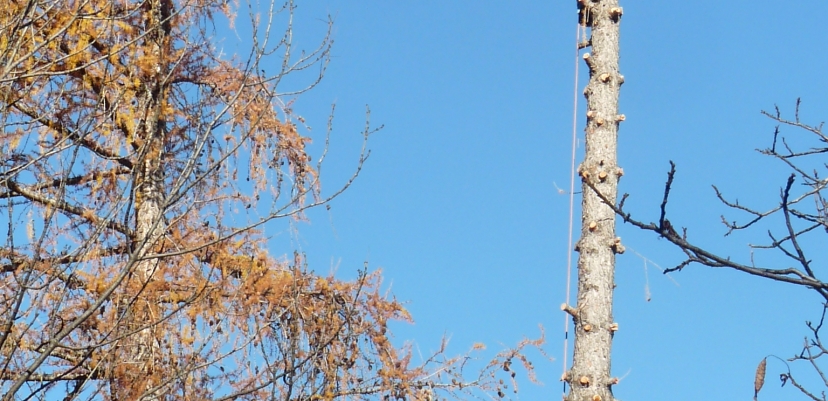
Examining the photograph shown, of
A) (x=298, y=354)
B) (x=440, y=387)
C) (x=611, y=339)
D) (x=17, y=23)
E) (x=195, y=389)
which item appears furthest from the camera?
(x=440, y=387)

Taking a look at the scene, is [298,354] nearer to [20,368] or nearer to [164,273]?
[20,368]

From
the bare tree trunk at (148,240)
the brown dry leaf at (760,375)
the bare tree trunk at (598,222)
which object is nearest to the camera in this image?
the brown dry leaf at (760,375)

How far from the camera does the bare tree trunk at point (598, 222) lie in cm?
749

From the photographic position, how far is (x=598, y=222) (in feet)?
25.6

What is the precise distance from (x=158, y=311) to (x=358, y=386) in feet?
5.76

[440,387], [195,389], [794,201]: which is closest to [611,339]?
[440,387]

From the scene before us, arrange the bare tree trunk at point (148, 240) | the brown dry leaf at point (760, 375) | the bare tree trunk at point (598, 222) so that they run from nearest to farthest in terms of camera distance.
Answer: the brown dry leaf at point (760, 375)
the bare tree trunk at point (148, 240)
the bare tree trunk at point (598, 222)

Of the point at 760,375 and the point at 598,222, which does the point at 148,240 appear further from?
the point at 598,222

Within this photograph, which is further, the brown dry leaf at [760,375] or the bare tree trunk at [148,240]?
the bare tree trunk at [148,240]

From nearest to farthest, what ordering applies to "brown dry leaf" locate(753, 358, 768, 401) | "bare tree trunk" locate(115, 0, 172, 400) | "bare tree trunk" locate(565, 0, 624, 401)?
"brown dry leaf" locate(753, 358, 768, 401) → "bare tree trunk" locate(115, 0, 172, 400) → "bare tree trunk" locate(565, 0, 624, 401)

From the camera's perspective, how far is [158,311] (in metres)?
7.63

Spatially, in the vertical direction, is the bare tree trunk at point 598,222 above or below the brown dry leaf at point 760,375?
above

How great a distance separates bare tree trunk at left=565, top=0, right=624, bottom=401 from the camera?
7488mm

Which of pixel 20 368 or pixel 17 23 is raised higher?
pixel 17 23
